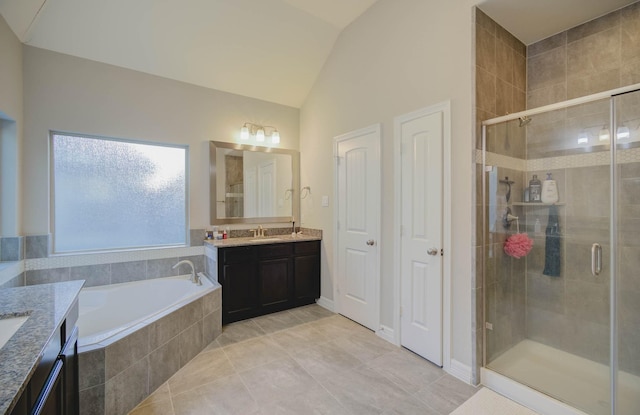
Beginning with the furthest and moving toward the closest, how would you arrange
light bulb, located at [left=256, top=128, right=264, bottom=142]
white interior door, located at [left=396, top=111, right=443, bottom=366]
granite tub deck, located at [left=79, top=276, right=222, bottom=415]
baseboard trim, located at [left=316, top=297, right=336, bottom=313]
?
light bulb, located at [left=256, top=128, right=264, bottom=142]
baseboard trim, located at [left=316, top=297, right=336, bottom=313]
white interior door, located at [left=396, top=111, right=443, bottom=366]
granite tub deck, located at [left=79, top=276, right=222, bottom=415]

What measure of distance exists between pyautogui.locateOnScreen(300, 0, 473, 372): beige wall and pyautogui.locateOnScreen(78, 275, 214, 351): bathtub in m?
1.70

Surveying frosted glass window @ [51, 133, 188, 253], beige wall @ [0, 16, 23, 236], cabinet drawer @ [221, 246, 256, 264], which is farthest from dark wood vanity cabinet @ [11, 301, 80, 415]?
frosted glass window @ [51, 133, 188, 253]

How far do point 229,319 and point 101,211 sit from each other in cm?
179

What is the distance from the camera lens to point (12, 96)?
95.0 inches

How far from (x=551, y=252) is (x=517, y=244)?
259mm

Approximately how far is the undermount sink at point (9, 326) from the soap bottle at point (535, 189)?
324 centimetres

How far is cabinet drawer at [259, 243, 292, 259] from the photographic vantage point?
339cm

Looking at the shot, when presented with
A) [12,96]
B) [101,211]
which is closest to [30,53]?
[12,96]

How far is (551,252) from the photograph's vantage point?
2338 mm

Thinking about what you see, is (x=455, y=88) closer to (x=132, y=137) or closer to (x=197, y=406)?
(x=197, y=406)

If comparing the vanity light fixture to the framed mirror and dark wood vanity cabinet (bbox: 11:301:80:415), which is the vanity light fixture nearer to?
the framed mirror

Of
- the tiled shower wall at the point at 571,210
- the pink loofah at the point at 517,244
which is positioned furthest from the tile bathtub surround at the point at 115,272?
the pink loofah at the point at 517,244

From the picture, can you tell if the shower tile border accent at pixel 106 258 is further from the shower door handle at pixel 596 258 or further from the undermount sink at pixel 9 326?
the shower door handle at pixel 596 258

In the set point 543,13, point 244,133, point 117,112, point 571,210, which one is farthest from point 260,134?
point 571,210
